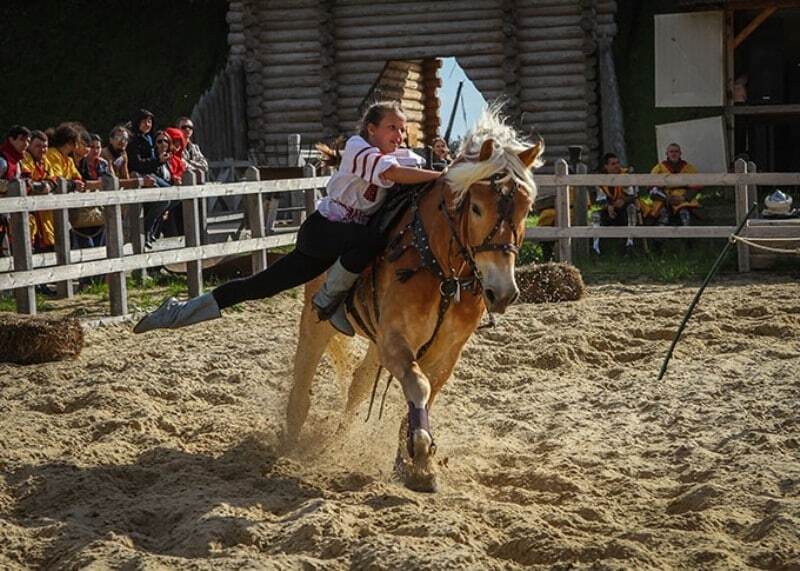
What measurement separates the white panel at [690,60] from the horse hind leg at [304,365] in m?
14.4

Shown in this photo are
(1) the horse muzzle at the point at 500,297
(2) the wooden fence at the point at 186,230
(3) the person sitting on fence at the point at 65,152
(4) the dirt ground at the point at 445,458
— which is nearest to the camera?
(4) the dirt ground at the point at 445,458

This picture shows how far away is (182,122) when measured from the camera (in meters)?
16.2

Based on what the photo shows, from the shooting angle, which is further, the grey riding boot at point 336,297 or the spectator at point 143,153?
the spectator at point 143,153

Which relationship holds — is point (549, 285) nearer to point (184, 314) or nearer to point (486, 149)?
point (184, 314)

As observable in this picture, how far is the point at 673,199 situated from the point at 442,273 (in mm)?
10766

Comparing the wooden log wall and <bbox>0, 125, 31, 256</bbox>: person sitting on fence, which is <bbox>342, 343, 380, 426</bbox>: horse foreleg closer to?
<bbox>0, 125, 31, 256</bbox>: person sitting on fence

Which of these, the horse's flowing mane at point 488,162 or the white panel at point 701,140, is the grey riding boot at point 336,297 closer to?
the horse's flowing mane at point 488,162

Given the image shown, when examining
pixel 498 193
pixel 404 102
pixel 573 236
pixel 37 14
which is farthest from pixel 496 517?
pixel 37 14

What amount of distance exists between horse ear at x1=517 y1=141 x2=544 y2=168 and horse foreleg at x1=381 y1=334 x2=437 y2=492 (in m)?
1.02

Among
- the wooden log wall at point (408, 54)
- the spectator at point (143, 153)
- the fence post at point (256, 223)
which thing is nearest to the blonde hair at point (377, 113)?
the fence post at point (256, 223)

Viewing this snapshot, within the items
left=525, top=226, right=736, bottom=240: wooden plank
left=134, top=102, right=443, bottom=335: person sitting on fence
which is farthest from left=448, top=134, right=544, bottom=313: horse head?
left=525, top=226, right=736, bottom=240: wooden plank

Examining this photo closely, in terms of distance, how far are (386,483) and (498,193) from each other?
146 centimetres

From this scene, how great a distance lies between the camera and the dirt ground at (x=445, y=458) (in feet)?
16.9

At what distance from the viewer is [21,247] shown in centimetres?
1093
